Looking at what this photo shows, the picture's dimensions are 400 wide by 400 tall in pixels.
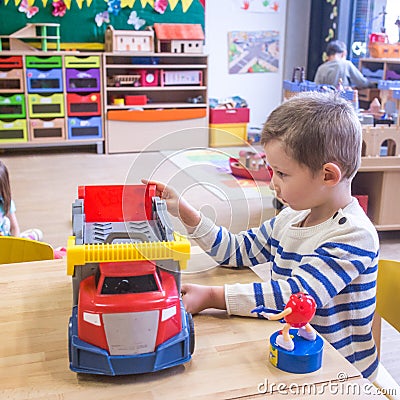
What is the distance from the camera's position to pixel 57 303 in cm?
90

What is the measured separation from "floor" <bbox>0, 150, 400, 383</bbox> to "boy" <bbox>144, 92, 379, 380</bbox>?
5 cm

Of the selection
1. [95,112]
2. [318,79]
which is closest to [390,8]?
[318,79]

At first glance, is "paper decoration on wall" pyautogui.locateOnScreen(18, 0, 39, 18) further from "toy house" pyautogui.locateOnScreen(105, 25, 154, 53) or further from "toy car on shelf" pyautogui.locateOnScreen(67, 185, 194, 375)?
"toy car on shelf" pyautogui.locateOnScreen(67, 185, 194, 375)

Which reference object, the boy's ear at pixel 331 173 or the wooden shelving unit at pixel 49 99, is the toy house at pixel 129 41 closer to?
the wooden shelving unit at pixel 49 99

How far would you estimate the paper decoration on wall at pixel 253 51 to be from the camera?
5543 millimetres

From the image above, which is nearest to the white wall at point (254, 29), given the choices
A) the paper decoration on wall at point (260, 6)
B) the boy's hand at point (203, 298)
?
the paper decoration on wall at point (260, 6)

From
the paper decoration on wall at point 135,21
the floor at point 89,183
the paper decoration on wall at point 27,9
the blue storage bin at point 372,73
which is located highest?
the paper decoration on wall at point 27,9

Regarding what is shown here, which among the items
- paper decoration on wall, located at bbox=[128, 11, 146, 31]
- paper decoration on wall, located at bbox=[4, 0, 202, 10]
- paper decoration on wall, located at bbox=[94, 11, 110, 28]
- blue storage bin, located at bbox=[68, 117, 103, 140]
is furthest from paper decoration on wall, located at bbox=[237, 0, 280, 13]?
blue storage bin, located at bbox=[68, 117, 103, 140]

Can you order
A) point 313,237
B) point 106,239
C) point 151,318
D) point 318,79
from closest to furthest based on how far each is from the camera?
point 151,318, point 106,239, point 313,237, point 318,79

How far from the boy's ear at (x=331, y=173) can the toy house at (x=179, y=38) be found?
437 cm

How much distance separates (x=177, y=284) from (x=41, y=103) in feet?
14.2

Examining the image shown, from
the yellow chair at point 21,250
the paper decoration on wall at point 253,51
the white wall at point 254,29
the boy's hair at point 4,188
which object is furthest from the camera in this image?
the paper decoration on wall at point 253,51

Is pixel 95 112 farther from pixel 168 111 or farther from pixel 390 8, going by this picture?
pixel 390 8

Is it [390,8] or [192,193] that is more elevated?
[390,8]
